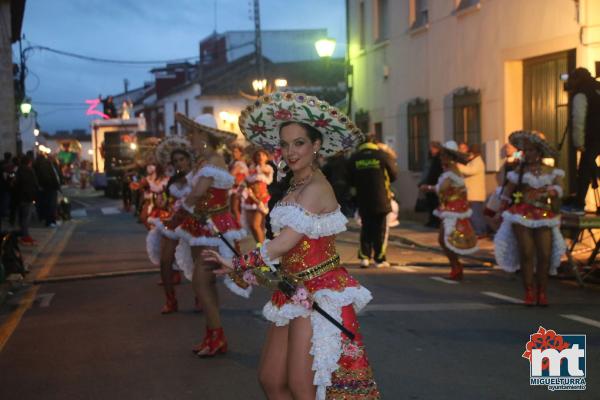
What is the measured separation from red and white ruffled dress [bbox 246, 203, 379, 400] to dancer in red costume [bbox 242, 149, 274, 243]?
10.3 metres

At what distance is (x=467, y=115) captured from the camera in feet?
61.7

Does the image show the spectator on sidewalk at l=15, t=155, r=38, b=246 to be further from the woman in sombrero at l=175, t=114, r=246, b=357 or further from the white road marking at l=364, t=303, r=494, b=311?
the woman in sombrero at l=175, t=114, r=246, b=357

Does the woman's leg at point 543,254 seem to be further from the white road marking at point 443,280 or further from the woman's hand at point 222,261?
the woman's hand at point 222,261

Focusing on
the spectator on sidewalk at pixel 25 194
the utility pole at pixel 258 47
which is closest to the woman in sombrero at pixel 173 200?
the spectator on sidewalk at pixel 25 194

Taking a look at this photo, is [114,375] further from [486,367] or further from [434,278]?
[434,278]

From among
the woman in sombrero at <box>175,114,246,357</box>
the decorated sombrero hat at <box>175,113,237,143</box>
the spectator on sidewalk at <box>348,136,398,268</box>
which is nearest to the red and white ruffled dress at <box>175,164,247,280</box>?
the woman in sombrero at <box>175,114,246,357</box>

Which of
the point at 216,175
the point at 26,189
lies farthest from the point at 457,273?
the point at 26,189

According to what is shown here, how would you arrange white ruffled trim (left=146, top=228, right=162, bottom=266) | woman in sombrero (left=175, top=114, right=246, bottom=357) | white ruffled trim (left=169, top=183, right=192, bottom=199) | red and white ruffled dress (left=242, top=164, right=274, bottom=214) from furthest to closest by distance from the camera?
red and white ruffled dress (left=242, top=164, right=274, bottom=214) < white ruffled trim (left=146, top=228, right=162, bottom=266) < white ruffled trim (left=169, top=183, right=192, bottom=199) < woman in sombrero (left=175, top=114, right=246, bottom=357)

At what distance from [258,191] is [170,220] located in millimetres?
6382

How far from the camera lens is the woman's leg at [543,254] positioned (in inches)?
362

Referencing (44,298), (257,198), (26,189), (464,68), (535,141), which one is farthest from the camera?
(464,68)

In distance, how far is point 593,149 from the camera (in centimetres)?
1108

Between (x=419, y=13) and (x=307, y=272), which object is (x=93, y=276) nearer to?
(x=307, y=272)

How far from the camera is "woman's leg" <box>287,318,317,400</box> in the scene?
4195 millimetres
